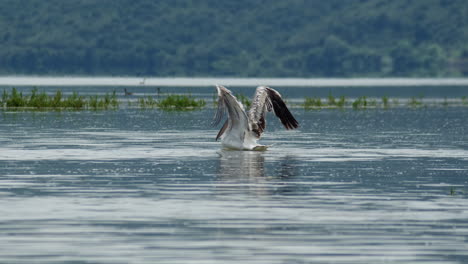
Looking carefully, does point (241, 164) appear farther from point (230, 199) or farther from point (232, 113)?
point (230, 199)

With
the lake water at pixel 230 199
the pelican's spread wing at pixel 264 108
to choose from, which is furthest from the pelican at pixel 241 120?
the lake water at pixel 230 199

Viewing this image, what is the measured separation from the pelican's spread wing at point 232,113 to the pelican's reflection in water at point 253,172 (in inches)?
21.3

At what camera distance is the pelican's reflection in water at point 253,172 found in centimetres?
2414

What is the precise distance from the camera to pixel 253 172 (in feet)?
90.7

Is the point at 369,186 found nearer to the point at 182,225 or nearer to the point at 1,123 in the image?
the point at 182,225

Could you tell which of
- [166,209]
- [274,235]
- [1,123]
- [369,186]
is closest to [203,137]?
[1,123]

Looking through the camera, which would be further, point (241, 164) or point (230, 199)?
point (241, 164)

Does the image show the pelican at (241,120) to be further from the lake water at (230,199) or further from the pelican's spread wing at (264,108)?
the lake water at (230,199)

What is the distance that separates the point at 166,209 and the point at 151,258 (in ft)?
15.2

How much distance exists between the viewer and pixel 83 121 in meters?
52.0

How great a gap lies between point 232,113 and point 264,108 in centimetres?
244

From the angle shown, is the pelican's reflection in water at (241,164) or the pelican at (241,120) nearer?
the pelican's reflection in water at (241,164)

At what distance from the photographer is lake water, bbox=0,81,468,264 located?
16.6 metres

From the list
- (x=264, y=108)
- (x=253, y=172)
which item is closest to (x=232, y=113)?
(x=264, y=108)
